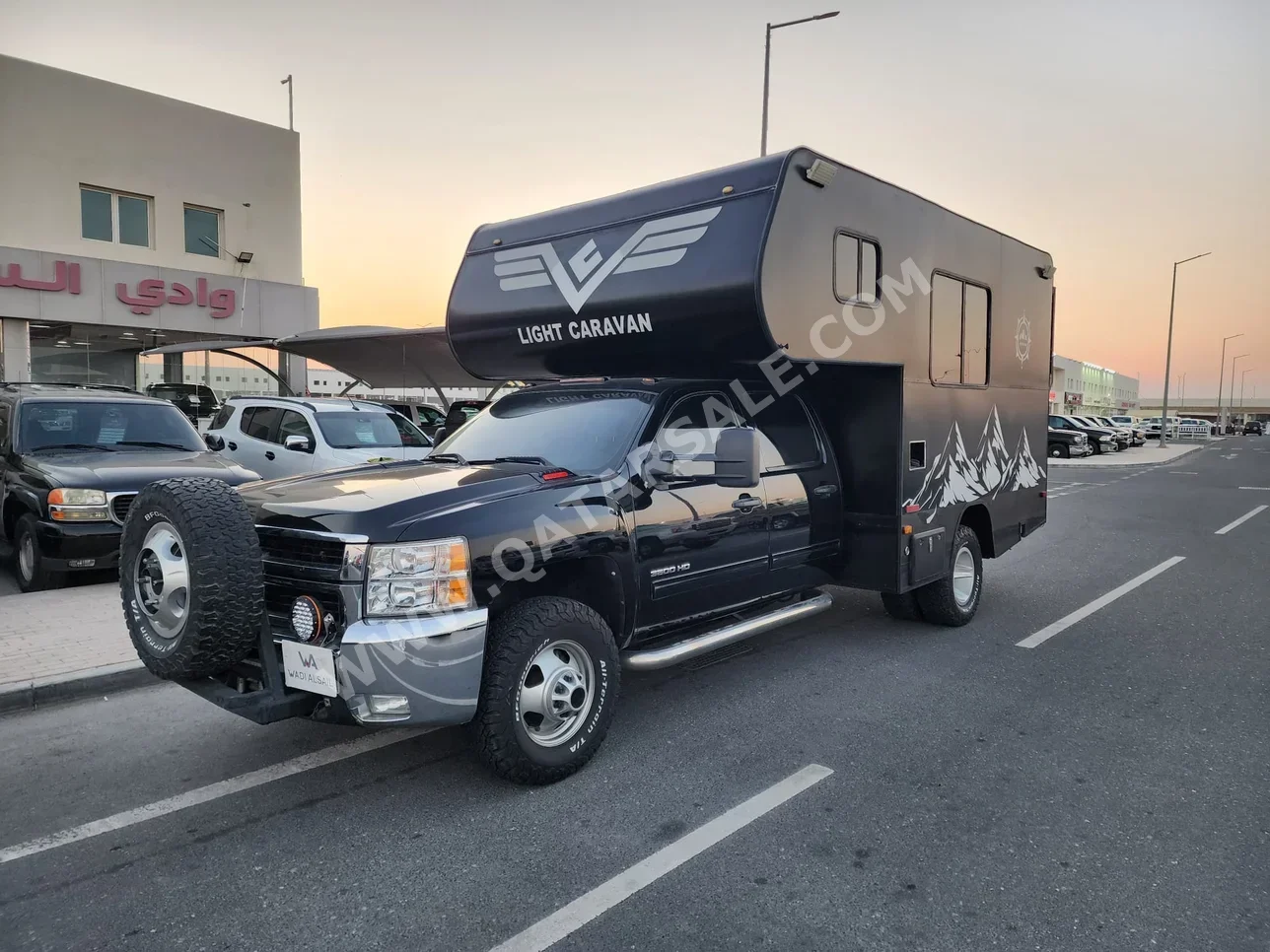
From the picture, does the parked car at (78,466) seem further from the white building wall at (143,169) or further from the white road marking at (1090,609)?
the white building wall at (143,169)

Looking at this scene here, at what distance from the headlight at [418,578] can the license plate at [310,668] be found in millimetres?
257

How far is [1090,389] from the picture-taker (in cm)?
11369

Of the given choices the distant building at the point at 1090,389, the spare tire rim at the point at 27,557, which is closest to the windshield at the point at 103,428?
the spare tire rim at the point at 27,557

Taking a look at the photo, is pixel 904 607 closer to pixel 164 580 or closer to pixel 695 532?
pixel 695 532

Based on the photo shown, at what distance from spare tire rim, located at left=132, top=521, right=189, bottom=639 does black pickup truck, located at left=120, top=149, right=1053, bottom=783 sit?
0.01m

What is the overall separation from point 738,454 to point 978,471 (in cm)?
362

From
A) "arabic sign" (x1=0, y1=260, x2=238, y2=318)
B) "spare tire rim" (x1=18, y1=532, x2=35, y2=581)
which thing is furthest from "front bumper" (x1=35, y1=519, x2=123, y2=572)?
"arabic sign" (x1=0, y1=260, x2=238, y2=318)

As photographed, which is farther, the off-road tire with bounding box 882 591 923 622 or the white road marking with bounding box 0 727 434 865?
the off-road tire with bounding box 882 591 923 622

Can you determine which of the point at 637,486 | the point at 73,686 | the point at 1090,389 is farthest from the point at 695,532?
the point at 1090,389

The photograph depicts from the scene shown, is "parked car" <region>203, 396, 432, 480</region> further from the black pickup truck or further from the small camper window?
the small camper window

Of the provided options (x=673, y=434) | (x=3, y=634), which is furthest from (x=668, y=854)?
(x=3, y=634)

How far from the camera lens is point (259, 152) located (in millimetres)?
22688

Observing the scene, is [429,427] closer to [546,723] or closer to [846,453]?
[846,453]

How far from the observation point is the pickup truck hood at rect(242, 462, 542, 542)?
11.7 feet
